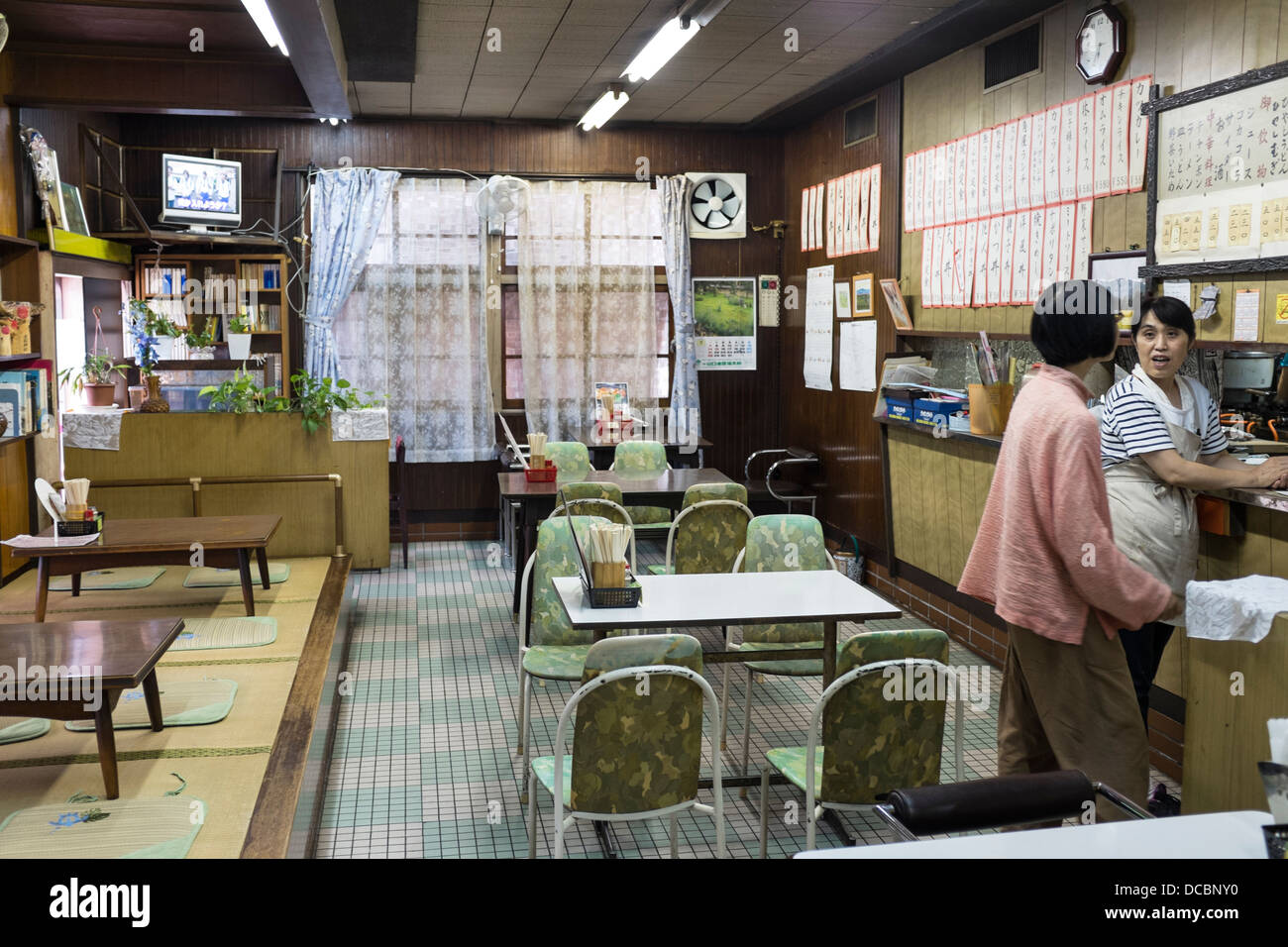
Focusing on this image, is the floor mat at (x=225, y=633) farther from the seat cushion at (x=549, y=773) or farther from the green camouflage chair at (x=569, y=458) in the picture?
the seat cushion at (x=549, y=773)

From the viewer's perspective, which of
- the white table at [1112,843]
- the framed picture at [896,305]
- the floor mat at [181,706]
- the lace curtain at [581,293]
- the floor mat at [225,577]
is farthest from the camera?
the lace curtain at [581,293]

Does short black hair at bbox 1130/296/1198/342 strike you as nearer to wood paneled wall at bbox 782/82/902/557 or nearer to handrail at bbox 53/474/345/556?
wood paneled wall at bbox 782/82/902/557

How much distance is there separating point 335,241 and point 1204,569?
21.2ft

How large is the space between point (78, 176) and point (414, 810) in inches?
218

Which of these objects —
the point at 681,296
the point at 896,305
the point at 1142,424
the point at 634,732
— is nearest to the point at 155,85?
the point at 681,296

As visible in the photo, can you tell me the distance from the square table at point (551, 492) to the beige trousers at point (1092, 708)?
308 centimetres

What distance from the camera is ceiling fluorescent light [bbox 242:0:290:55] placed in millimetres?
5090

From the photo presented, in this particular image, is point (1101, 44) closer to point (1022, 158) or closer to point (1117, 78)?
point (1117, 78)

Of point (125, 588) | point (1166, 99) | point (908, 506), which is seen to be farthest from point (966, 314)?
point (125, 588)

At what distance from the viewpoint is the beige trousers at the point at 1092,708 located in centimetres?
285

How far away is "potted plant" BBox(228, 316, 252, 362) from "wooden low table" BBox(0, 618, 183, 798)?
4.50 m

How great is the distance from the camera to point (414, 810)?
4094mm

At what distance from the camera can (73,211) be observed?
7.33 metres

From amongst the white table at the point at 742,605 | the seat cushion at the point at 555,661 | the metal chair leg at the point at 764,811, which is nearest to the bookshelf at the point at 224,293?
the seat cushion at the point at 555,661
